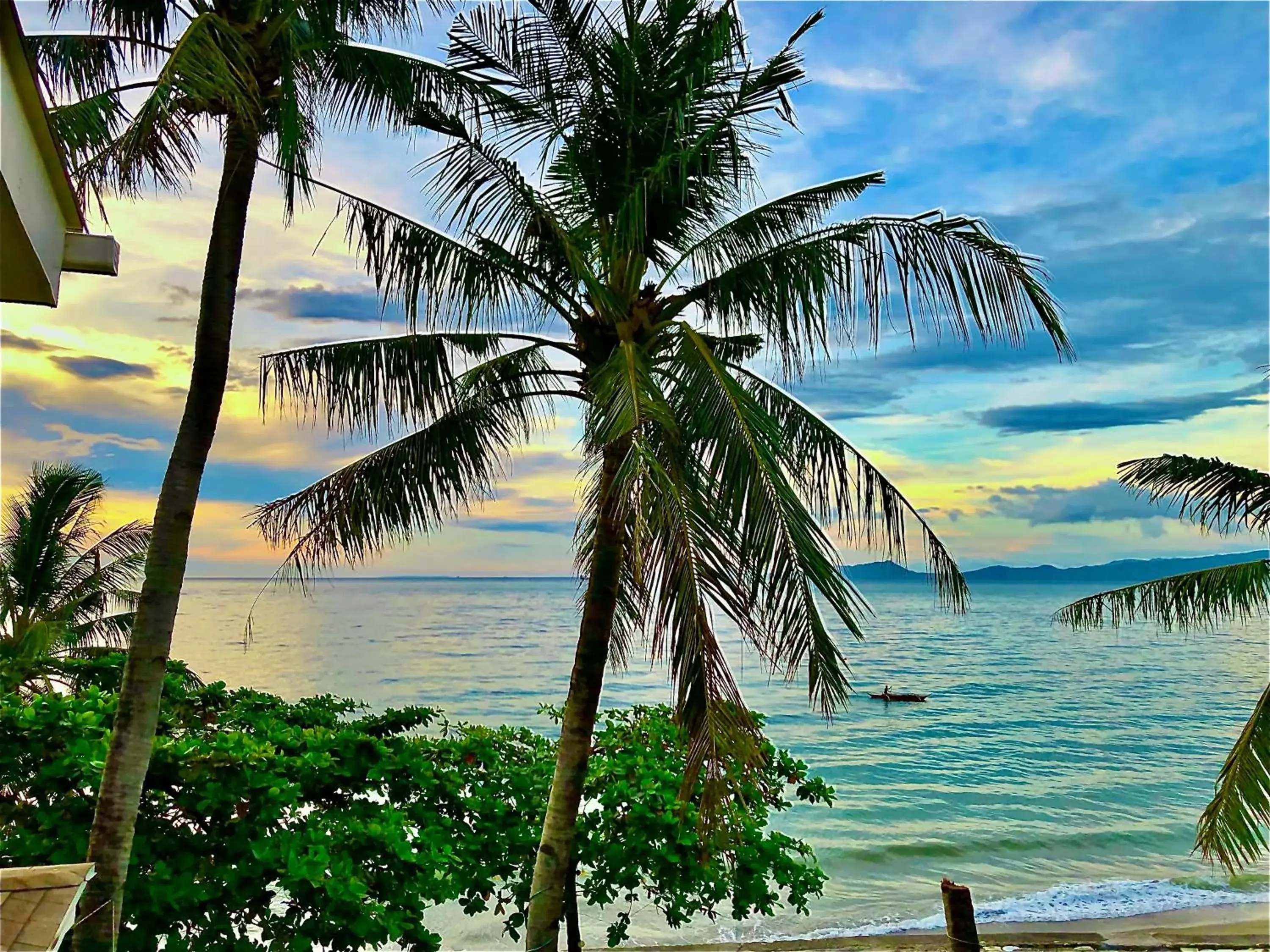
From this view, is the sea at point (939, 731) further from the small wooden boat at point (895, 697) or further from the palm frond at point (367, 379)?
the palm frond at point (367, 379)

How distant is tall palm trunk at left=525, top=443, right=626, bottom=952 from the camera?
5.10 meters

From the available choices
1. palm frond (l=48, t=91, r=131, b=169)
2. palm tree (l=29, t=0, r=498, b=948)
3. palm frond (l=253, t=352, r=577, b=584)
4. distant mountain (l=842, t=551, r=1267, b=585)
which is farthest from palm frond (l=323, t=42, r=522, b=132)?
distant mountain (l=842, t=551, r=1267, b=585)

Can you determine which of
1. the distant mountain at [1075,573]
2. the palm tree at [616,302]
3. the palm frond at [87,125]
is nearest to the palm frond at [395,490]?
the palm tree at [616,302]

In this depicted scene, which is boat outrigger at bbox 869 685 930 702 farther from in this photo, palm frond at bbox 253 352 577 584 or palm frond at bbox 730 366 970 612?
palm frond at bbox 253 352 577 584

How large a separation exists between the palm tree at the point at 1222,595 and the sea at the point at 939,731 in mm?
3022

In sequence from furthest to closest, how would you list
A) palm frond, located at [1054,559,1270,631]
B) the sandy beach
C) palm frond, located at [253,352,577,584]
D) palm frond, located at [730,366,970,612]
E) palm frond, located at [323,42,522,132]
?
the sandy beach, palm frond, located at [1054,559,1270,631], palm frond, located at [253,352,577,584], palm frond, located at [730,366,970,612], palm frond, located at [323,42,522,132]

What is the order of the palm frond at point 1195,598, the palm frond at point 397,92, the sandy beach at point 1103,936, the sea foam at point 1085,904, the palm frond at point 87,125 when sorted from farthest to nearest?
the sea foam at point 1085,904, the sandy beach at point 1103,936, the palm frond at point 1195,598, the palm frond at point 397,92, the palm frond at point 87,125

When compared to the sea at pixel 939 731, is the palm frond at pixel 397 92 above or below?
above

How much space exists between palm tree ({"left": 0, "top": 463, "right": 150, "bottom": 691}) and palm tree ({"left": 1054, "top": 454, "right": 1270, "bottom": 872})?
12680 mm

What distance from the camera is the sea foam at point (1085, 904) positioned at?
10000 millimetres

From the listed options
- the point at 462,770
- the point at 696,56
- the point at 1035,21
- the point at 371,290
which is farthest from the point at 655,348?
the point at 1035,21

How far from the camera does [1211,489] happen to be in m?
6.95

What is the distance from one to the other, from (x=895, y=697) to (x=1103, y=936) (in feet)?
66.1

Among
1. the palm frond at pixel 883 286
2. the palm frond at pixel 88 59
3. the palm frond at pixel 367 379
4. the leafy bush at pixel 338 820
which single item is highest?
the palm frond at pixel 88 59
